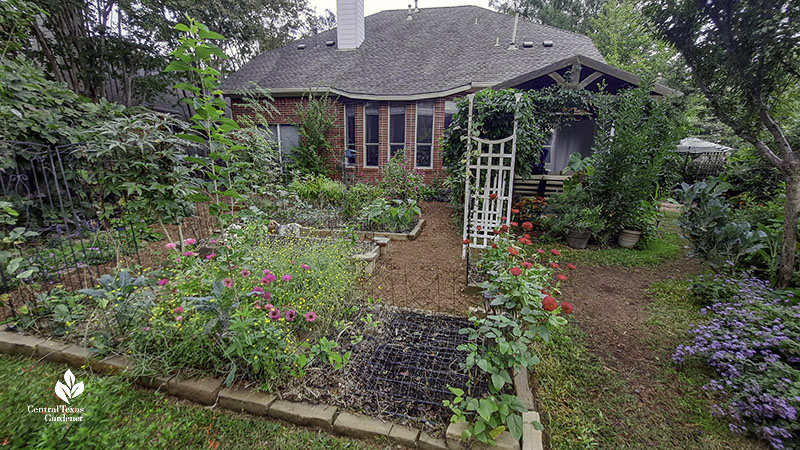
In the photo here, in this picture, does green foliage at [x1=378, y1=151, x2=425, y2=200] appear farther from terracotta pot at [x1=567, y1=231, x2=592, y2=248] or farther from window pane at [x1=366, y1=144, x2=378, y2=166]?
terracotta pot at [x1=567, y1=231, x2=592, y2=248]

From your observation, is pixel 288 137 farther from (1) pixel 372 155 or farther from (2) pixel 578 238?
(2) pixel 578 238

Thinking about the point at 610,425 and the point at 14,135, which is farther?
the point at 14,135

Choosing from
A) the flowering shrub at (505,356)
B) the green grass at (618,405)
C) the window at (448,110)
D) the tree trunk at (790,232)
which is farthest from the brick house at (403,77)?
the flowering shrub at (505,356)

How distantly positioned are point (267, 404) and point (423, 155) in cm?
842

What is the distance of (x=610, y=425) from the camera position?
189 cm

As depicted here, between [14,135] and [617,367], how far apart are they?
7012mm

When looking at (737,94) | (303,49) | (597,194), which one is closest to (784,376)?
(737,94)

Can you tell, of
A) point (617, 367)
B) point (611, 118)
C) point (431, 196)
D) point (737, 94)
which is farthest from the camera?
point (431, 196)

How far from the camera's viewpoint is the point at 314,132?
930cm

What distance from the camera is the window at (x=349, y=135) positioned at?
9.79 meters

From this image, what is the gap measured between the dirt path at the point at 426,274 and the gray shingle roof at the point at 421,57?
5663mm

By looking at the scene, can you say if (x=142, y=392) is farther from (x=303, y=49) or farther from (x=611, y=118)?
(x=303, y=49)

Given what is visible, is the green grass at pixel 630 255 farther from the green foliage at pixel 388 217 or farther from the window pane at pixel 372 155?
the window pane at pixel 372 155

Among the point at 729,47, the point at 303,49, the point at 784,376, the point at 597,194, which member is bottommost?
the point at 784,376
